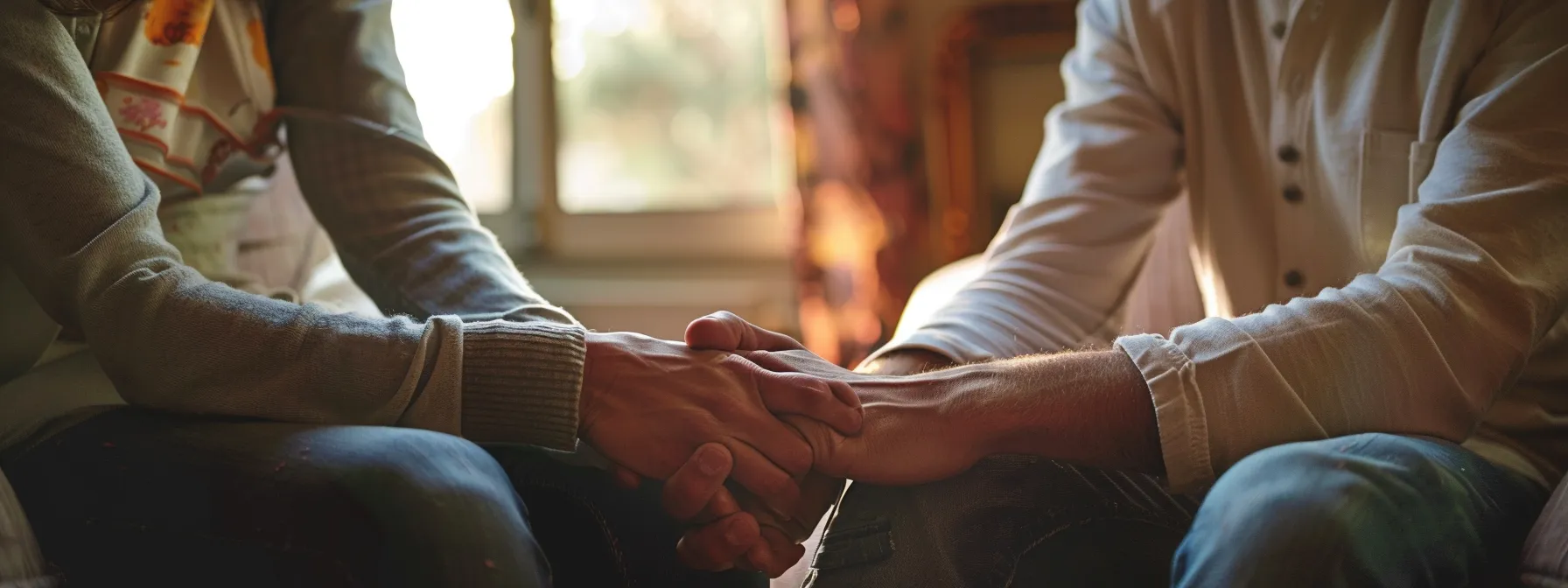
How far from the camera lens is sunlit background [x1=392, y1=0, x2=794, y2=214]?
3.42 m

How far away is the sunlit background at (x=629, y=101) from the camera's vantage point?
11.2 feet

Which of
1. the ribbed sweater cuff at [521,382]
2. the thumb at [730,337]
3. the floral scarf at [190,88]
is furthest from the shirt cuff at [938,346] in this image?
the floral scarf at [190,88]

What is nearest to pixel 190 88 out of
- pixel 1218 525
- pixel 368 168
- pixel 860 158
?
pixel 368 168

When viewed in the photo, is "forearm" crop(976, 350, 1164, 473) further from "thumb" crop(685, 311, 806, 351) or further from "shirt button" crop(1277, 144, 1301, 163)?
"shirt button" crop(1277, 144, 1301, 163)

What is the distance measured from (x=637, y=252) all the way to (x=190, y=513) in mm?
2750

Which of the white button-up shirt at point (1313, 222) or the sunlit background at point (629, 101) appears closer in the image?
the white button-up shirt at point (1313, 222)

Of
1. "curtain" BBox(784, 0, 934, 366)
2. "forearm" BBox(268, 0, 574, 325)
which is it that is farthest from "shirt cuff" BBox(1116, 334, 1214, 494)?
"curtain" BBox(784, 0, 934, 366)

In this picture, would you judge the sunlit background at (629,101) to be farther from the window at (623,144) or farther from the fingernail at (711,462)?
the fingernail at (711,462)

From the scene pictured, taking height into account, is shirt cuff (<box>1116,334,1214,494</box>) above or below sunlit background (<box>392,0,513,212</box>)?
below

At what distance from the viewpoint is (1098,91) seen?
1.40m

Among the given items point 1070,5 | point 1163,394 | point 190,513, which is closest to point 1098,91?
point 1163,394

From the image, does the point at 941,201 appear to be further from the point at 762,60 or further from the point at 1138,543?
the point at 1138,543

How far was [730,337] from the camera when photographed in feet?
3.55

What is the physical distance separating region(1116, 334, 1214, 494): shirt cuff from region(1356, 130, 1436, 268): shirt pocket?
1.28 feet
